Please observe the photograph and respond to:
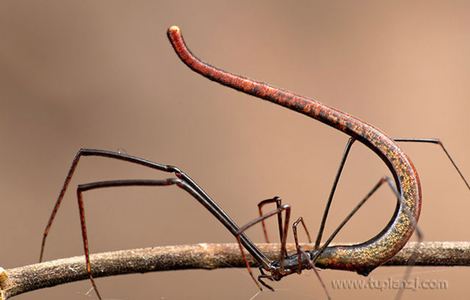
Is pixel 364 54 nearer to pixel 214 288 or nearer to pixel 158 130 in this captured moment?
pixel 158 130

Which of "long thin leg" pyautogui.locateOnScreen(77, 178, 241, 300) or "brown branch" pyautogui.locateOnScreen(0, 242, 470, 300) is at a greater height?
A: "long thin leg" pyautogui.locateOnScreen(77, 178, 241, 300)

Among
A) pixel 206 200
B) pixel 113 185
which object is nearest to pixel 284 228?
pixel 206 200

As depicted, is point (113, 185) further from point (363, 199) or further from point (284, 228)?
point (363, 199)

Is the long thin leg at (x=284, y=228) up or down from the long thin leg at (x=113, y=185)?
down

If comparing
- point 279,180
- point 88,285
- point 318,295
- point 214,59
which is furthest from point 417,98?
point 88,285

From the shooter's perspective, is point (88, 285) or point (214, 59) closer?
point (88, 285)

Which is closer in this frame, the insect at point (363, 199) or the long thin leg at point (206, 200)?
the insect at point (363, 199)

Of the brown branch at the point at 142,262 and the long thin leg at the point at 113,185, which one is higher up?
the long thin leg at the point at 113,185

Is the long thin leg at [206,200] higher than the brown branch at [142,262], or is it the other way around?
the long thin leg at [206,200]
